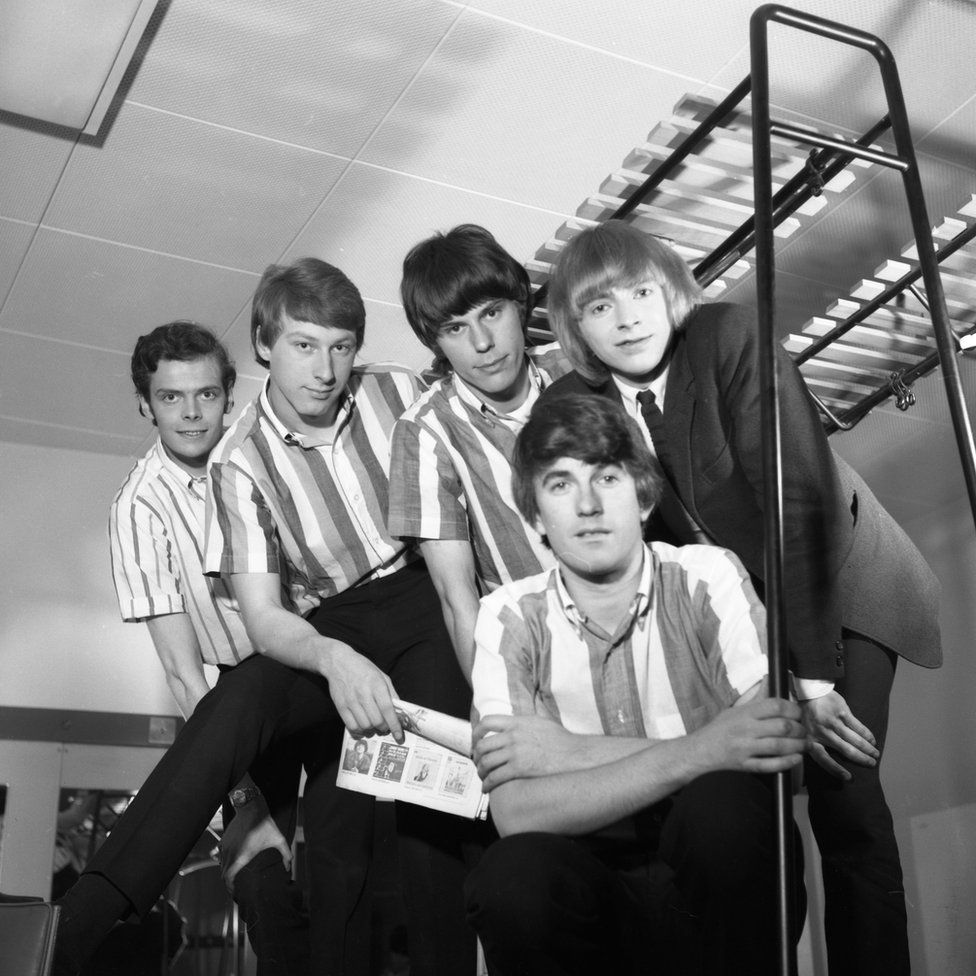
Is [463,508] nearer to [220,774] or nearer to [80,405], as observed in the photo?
[220,774]

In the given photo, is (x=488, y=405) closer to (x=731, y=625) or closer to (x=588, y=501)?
(x=588, y=501)

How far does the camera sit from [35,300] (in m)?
3.52

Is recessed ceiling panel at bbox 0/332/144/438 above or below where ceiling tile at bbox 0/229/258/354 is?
below

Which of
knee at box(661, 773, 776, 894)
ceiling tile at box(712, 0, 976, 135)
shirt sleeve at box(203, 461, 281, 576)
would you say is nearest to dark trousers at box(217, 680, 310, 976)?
shirt sleeve at box(203, 461, 281, 576)

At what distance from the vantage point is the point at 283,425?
1.80 meters

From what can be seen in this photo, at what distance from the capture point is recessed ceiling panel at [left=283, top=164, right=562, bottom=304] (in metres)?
3.15

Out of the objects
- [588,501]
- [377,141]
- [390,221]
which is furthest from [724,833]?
[390,221]

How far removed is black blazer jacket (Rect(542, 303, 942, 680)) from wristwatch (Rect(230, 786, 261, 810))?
74 centimetres

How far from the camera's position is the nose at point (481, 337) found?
1.70m

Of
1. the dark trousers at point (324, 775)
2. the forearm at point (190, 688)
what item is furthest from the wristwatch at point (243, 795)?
the forearm at point (190, 688)

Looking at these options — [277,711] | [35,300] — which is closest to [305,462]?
[277,711]

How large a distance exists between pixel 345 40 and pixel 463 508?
1466 mm

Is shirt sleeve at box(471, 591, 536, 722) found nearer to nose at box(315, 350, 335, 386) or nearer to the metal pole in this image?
the metal pole

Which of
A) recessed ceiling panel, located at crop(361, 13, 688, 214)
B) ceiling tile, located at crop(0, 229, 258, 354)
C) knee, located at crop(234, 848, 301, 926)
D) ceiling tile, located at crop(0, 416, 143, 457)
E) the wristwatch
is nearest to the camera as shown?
knee, located at crop(234, 848, 301, 926)
